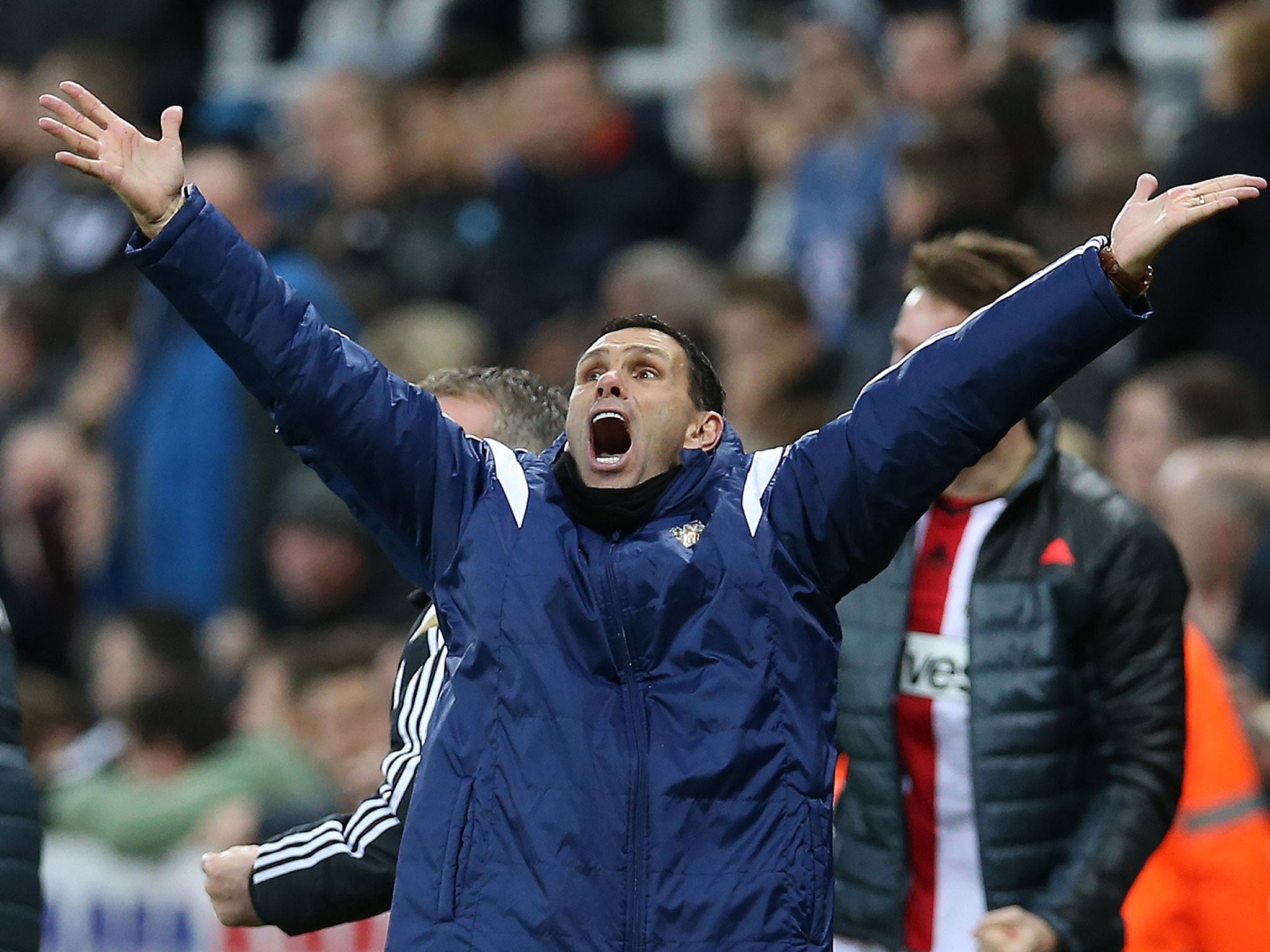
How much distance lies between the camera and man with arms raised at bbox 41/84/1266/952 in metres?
3.23

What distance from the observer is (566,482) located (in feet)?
11.4

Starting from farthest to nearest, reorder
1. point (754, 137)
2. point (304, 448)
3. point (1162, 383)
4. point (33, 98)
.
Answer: point (33, 98) → point (754, 137) → point (1162, 383) → point (304, 448)

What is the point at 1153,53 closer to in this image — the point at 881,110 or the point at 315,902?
the point at 881,110

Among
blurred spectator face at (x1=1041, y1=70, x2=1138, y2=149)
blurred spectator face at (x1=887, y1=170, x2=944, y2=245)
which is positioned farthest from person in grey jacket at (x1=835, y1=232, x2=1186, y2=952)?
blurred spectator face at (x1=1041, y1=70, x2=1138, y2=149)

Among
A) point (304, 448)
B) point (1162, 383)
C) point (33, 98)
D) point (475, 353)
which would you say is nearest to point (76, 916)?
point (475, 353)

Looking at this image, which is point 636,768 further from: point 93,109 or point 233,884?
point 93,109

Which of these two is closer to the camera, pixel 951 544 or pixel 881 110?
pixel 951 544

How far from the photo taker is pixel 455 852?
10.7ft

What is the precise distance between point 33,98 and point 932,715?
27.6ft

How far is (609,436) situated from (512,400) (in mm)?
518

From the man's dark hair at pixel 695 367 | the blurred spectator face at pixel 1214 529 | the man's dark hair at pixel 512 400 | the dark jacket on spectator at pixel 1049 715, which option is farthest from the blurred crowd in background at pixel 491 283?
the man's dark hair at pixel 695 367

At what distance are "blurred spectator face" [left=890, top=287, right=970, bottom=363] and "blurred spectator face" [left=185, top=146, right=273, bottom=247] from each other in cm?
414

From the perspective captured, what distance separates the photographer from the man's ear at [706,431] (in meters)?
3.59

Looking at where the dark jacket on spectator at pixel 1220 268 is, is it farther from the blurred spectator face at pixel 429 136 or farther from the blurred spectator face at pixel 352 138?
the blurred spectator face at pixel 352 138
